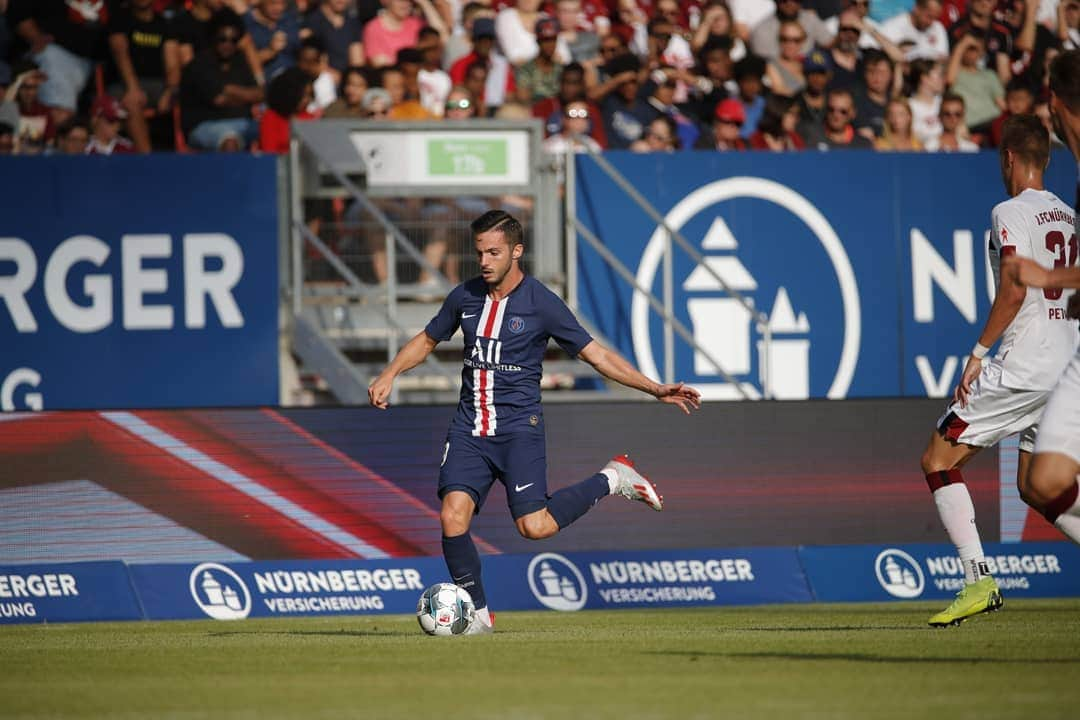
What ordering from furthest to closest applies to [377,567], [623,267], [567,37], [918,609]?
[567,37]
[623,267]
[377,567]
[918,609]

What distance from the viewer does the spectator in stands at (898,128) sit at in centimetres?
1852

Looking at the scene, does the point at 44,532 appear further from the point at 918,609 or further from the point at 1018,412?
the point at 1018,412

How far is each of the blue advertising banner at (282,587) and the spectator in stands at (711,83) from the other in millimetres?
6787

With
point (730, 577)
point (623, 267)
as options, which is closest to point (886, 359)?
point (623, 267)

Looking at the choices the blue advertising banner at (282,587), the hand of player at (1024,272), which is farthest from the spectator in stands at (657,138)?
the hand of player at (1024,272)

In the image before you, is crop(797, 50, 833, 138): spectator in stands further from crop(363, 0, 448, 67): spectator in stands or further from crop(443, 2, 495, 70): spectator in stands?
crop(363, 0, 448, 67): spectator in stands

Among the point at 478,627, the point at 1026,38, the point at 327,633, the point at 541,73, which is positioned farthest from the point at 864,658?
the point at 1026,38

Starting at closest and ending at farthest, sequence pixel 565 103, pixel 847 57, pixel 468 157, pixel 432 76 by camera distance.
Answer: pixel 468 157 → pixel 565 103 → pixel 432 76 → pixel 847 57

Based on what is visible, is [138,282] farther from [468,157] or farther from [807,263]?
[807,263]

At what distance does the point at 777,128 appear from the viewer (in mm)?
18281

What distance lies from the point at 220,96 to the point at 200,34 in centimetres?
77

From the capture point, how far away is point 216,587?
43.3 ft

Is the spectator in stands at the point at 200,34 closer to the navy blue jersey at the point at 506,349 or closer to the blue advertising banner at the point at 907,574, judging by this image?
the blue advertising banner at the point at 907,574

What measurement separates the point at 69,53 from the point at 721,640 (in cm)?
1022
